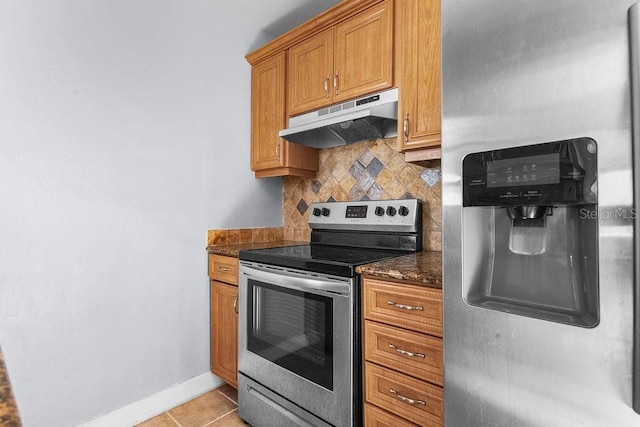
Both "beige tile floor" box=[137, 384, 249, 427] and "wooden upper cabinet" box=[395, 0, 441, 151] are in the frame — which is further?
"beige tile floor" box=[137, 384, 249, 427]

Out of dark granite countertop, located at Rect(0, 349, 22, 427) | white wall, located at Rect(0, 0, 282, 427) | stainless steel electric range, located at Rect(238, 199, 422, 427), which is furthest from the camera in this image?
white wall, located at Rect(0, 0, 282, 427)

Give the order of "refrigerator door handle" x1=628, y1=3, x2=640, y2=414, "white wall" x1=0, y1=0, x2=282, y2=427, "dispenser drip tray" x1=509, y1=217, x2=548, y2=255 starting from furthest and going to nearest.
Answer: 1. "white wall" x1=0, y1=0, x2=282, y2=427
2. "dispenser drip tray" x1=509, y1=217, x2=548, y2=255
3. "refrigerator door handle" x1=628, y1=3, x2=640, y2=414

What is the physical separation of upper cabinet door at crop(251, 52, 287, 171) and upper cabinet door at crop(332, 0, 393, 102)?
47 cm

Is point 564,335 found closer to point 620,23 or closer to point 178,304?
point 620,23

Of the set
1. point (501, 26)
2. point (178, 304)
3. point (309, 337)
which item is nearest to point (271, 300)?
point (309, 337)

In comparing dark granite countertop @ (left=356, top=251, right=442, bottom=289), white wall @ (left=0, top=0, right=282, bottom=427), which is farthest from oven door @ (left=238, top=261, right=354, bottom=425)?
white wall @ (left=0, top=0, right=282, bottom=427)

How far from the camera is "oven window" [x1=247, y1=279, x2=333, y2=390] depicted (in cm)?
143

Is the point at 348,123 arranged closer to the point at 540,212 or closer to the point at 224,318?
the point at 540,212

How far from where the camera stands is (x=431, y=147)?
158 cm

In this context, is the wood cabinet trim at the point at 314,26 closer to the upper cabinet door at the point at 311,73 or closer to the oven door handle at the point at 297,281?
the upper cabinet door at the point at 311,73

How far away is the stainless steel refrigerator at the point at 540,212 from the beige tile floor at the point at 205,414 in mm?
1457

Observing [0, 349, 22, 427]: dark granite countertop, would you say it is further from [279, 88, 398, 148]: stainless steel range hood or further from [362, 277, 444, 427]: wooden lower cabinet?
[279, 88, 398, 148]: stainless steel range hood

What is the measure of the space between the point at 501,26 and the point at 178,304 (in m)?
2.06

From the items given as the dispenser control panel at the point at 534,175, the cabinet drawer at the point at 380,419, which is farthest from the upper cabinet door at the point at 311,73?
the cabinet drawer at the point at 380,419
